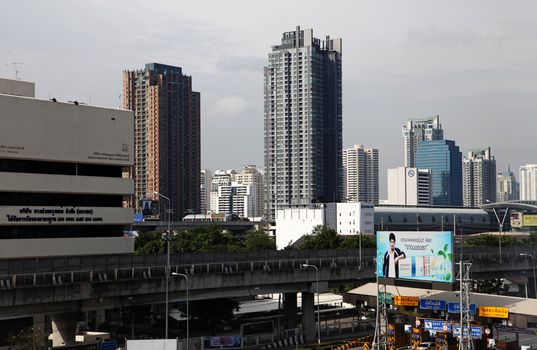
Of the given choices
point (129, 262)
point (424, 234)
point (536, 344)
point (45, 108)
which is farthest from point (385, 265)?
point (45, 108)

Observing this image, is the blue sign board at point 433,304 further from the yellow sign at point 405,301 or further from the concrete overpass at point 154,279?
the concrete overpass at point 154,279

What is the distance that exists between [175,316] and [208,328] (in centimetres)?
898

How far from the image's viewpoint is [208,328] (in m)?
91.9

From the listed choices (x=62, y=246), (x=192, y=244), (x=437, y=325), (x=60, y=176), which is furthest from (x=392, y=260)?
(x=192, y=244)

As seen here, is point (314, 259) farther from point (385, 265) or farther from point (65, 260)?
point (65, 260)

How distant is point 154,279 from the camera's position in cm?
6944

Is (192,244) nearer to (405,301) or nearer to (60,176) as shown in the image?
(60,176)

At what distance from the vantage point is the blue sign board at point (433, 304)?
73.4m

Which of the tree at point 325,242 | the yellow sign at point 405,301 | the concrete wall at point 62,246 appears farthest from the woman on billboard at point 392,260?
the tree at point 325,242

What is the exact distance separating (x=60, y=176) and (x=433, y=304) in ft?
133

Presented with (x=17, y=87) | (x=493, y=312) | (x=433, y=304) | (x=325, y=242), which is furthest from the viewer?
(x=325, y=242)

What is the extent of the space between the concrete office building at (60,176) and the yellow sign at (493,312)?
38726 mm

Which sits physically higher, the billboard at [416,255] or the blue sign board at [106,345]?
the billboard at [416,255]

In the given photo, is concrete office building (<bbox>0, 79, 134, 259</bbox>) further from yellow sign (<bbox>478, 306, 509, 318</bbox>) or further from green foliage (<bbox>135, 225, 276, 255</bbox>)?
yellow sign (<bbox>478, 306, 509, 318</bbox>)
